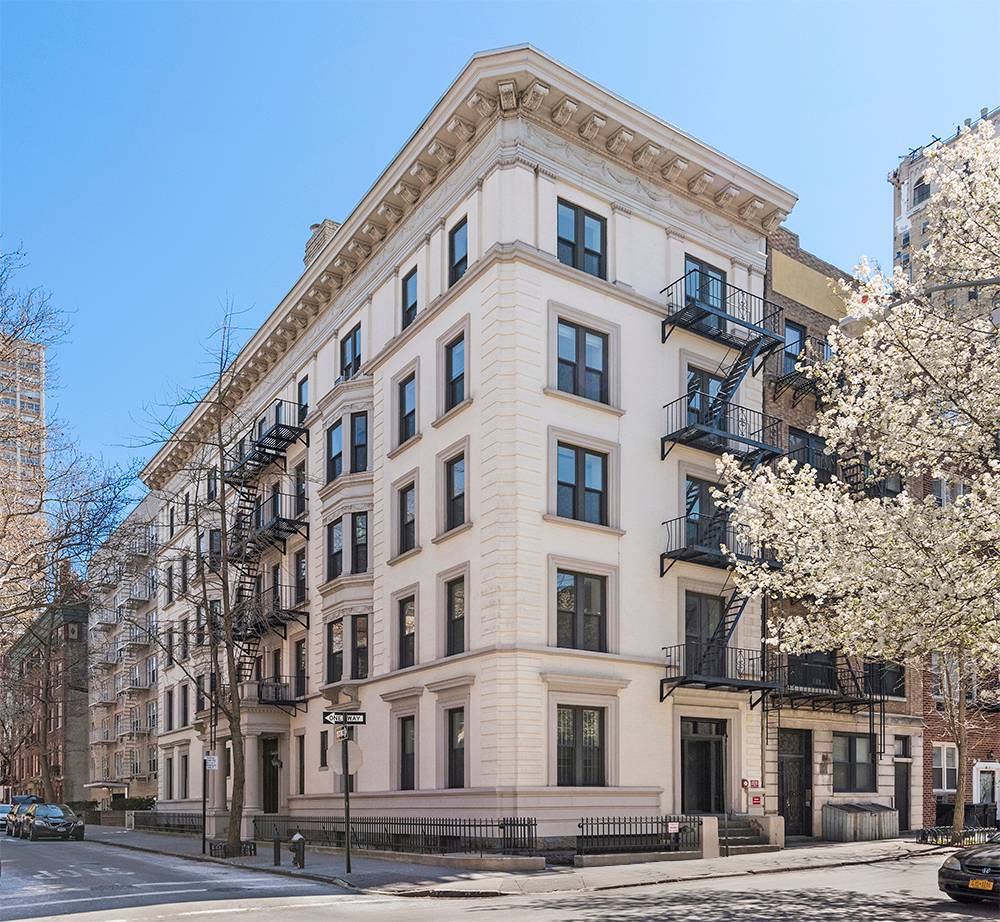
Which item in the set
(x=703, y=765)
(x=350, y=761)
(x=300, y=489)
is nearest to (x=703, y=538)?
(x=703, y=765)

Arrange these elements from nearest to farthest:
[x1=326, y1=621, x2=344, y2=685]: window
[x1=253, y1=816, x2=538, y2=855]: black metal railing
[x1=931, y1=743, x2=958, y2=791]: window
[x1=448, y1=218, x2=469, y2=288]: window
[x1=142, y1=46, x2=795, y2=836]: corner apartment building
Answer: [x1=253, y1=816, x2=538, y2=855]: black metal railing, [x1=142, y1=46, x2=795, y2=836]: corner apartment building, [x1=448, y1=218, x2=469, y2=288]: window, [x1=326, y1=621, x2=344, y2=685]: window, [x1=931, y1=743, x2=958, y2=791]: window

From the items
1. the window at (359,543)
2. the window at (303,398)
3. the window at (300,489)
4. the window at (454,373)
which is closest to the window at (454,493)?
the window at (454,373)

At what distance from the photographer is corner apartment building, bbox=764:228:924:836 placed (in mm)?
32531

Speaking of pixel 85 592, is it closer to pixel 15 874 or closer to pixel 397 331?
pixel 15 874

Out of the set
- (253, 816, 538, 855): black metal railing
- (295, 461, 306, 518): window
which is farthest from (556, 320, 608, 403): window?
(295, 461, 306, 518): window

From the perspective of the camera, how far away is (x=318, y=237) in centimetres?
4469

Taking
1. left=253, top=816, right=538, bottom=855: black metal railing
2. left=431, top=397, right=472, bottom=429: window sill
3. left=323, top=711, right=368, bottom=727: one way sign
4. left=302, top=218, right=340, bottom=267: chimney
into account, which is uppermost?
left=302, top=218, right=340, bottom=267: chimney

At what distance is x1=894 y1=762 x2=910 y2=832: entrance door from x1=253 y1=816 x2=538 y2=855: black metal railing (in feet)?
54.9

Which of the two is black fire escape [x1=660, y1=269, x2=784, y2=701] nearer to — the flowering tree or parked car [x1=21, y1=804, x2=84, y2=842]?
the flowering tree

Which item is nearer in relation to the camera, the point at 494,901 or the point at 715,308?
the point at 494,901

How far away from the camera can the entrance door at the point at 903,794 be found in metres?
36.5

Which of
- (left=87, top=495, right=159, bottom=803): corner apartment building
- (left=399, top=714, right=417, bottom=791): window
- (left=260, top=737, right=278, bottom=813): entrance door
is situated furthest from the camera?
(left=87, top=495, right=159, bottom=803): corner apartment building

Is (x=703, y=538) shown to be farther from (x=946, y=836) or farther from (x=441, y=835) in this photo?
(x=946, y=836)

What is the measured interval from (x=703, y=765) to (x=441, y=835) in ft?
25.8
